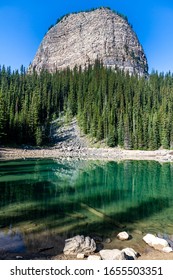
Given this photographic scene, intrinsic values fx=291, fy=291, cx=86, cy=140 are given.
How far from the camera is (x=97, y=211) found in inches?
903

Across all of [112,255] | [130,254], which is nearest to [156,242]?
[130,254]

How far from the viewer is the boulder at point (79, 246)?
45.4 ft

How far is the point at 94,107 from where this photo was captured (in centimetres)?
11200

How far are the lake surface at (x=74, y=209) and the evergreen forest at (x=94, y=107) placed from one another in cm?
4275

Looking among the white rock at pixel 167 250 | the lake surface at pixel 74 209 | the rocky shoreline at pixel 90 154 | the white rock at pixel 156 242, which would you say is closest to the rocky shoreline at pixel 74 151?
the rocky shoreline at pixel 90 154

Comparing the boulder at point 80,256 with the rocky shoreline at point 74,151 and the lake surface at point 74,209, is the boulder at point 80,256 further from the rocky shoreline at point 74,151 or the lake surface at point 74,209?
the rocky shoreline at point 74,151

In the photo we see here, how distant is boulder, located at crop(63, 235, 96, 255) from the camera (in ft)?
45.4

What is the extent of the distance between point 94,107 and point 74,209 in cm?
9058

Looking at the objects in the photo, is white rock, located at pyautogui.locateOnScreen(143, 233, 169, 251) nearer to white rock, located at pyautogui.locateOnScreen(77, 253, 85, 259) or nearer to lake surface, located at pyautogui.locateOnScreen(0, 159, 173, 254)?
lake surface, located at pyautogui.locateOnScreen(0, 159, 173, 254)
